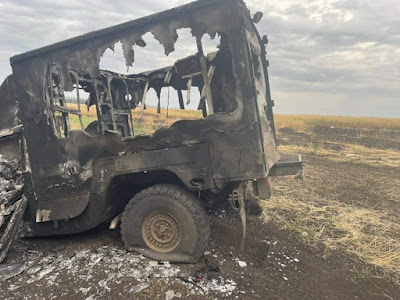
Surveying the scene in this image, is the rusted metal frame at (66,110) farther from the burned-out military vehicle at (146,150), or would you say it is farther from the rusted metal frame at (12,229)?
the rusted metal frame at (12,229)

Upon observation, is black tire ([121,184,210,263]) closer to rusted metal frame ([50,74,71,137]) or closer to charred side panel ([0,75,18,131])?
rusted metal frame ([50,74,71,137])

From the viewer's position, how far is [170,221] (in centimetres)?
403

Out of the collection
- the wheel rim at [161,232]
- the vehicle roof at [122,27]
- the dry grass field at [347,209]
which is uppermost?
the vehicle roof at [122,27]

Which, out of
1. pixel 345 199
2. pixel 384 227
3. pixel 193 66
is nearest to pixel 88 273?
pixel 193 66

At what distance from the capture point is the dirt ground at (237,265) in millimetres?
3518

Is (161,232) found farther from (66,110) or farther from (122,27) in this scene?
(122,27)

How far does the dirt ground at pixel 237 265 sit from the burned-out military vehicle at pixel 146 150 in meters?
0.29

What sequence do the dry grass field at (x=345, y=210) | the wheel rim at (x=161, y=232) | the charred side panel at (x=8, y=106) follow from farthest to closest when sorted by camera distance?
the charred side panel at (x=8, y=106)
the dry grass field at (x=345, y=210)
the wheel rim at (x=161, y=232)

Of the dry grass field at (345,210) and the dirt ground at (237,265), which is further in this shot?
the dry grass field at (345,210)

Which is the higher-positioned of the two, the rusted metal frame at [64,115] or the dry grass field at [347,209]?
the rusted metal frame at [64,115]

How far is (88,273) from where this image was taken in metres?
3.76

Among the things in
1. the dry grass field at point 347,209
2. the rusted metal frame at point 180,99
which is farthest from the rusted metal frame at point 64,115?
the dry grass field at point 347,209

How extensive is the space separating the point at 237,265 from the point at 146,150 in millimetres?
1800

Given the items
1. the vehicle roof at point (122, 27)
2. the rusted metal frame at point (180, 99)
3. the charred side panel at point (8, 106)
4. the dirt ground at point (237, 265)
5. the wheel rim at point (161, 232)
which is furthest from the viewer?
the rusted metal frame at point (180, 99)
